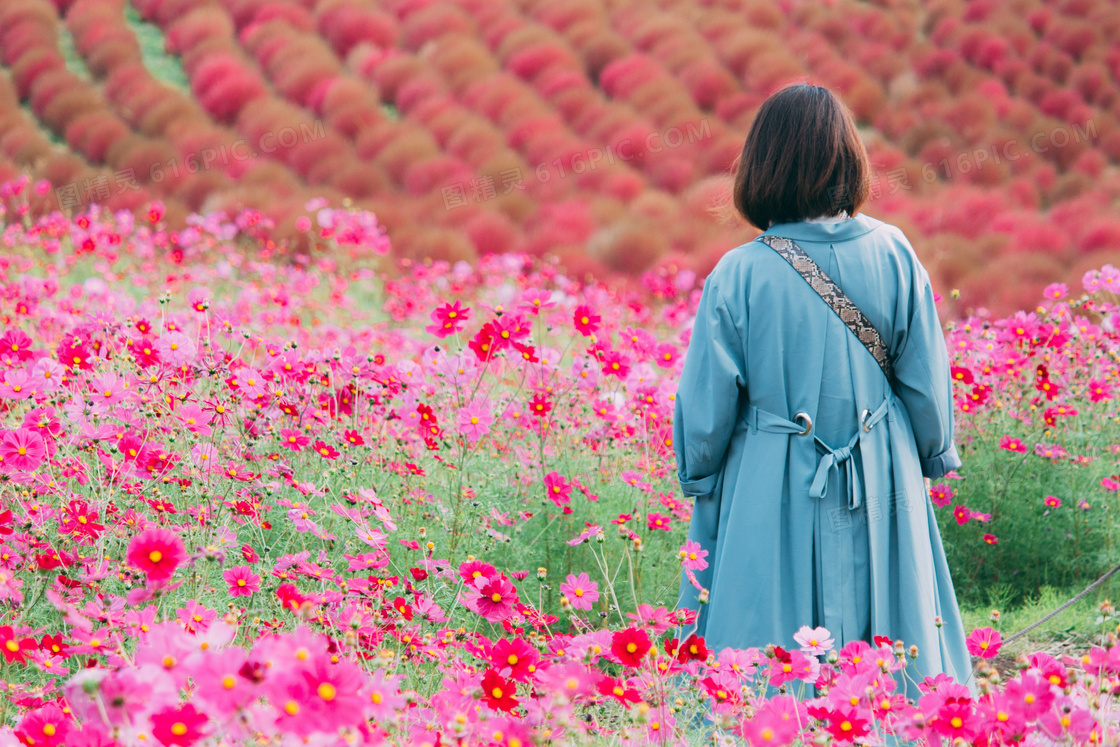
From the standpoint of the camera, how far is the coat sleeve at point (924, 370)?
1.78m

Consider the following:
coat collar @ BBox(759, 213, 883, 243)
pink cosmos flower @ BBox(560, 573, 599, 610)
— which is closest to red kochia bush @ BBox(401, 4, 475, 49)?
coat collar @ BBox(759, 213, 883, 243)

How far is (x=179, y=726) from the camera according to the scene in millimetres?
897

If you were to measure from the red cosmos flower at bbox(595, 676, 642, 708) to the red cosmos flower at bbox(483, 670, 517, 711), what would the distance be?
0.13 metres

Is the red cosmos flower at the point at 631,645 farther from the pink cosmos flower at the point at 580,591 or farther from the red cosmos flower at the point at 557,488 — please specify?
the red cosmos flower at the point at 557,488

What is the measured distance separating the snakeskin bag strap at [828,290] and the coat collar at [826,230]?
18 mm

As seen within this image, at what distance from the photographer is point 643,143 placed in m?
8.22

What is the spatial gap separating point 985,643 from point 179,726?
115cm

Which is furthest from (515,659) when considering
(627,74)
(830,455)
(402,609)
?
(627,74)

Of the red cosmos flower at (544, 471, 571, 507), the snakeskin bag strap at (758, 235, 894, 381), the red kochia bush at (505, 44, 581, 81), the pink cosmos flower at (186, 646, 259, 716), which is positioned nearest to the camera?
the pink cosmos flower at (186, 646, 259, 716)

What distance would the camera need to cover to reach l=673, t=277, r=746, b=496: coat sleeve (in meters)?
1.77

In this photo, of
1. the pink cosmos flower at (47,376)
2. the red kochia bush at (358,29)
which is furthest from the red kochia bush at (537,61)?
the pink cosmos flower at (47,376)

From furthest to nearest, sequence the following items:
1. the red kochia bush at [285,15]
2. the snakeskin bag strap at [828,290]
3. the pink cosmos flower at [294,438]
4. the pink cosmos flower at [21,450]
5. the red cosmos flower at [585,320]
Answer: the red kochia bush at [285,15] → the red cosmos flower at [585,320] → the pink cosmos flower at [294,438] → the snakeskin bag strap at [828,290] → the pink cosmos flower at [21,450]

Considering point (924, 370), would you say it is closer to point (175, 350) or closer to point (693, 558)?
point (693, 558)

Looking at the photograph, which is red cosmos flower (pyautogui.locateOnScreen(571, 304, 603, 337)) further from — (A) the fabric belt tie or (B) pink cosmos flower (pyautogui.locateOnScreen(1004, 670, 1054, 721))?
(B) pink cosmos flower (pyautogui.locateOnScreen(1004, 670, 1054, 721))
